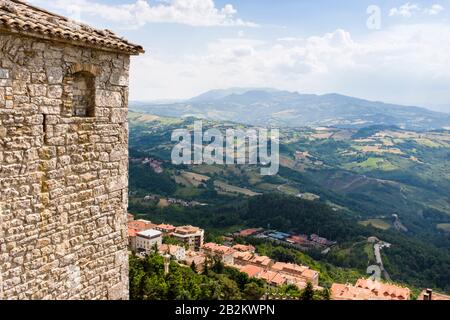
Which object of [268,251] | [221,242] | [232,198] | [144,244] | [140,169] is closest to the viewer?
[144,244]

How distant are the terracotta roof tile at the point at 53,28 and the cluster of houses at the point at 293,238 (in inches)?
3202

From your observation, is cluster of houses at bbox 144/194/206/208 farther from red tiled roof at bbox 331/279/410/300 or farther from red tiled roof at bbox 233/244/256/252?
red tiled roof at bbox 331/279/410/300

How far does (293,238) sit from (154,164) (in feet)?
212

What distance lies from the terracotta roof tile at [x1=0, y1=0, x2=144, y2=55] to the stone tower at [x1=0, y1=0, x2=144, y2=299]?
0.6 inches

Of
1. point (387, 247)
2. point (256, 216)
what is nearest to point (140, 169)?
point (256, 216)

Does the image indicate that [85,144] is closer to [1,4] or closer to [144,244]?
[1,4]

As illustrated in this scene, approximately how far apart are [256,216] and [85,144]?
97208 mm

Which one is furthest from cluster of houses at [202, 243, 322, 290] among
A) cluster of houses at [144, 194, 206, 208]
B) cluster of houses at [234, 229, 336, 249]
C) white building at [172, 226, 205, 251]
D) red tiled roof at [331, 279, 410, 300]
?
cluster of houses at [144, 194, 206, 208]

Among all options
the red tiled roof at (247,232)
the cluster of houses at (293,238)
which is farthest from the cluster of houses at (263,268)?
the cluster of houses at (293,238)

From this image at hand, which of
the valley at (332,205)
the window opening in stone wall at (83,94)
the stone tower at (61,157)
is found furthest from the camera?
the valley at (332,205)

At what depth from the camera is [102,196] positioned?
6969 millimetres

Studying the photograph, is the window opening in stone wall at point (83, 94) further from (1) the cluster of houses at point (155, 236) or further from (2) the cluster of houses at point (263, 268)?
(1) the cluster of houses at point (155, 236)

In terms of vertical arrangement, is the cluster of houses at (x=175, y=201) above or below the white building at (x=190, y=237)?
below

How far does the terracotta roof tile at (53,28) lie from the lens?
534cm
